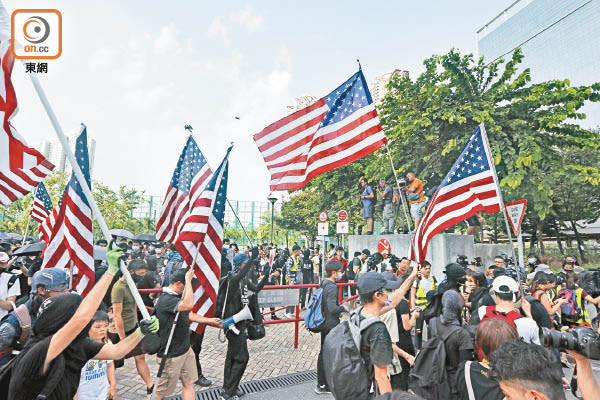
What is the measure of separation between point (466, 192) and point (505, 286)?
1.99 m

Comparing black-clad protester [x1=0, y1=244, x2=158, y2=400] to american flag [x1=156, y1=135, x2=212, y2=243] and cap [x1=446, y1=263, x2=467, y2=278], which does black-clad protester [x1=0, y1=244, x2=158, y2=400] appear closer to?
american flag [x1=156, y1=135, x2=212, y2=243]

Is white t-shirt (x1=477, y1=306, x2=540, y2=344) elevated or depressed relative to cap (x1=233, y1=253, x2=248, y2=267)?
depressed

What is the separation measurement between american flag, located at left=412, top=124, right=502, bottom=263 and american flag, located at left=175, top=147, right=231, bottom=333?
2828mm

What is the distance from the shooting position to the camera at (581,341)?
6.09ft

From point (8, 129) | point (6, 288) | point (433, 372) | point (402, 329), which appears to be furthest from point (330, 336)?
point (6, 288)

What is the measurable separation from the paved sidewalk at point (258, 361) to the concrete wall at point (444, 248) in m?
5.21

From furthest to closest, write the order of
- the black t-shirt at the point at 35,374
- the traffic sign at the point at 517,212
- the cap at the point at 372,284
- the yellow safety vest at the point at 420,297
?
the traffic sign at the point at 517,212
the yellow safety vest at the point at 420,297
the cap at the point at 372,284
the black t-shirt at the point at 35,374

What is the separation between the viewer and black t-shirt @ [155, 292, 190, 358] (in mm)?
4109

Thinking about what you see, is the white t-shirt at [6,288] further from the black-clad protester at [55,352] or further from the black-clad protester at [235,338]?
the black-clad protester at [55,352]

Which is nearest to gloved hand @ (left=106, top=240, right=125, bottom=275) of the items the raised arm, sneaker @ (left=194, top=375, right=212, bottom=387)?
the raised arm

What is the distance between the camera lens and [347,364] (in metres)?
2.50

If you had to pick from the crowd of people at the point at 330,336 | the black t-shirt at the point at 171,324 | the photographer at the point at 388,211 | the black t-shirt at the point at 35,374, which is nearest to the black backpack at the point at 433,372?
the crowd of people at the point at 330,336

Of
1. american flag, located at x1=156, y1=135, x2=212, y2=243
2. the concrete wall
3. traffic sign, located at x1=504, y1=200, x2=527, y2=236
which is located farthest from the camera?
the concrete wall

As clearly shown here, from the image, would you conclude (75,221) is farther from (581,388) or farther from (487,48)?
(487,48)
